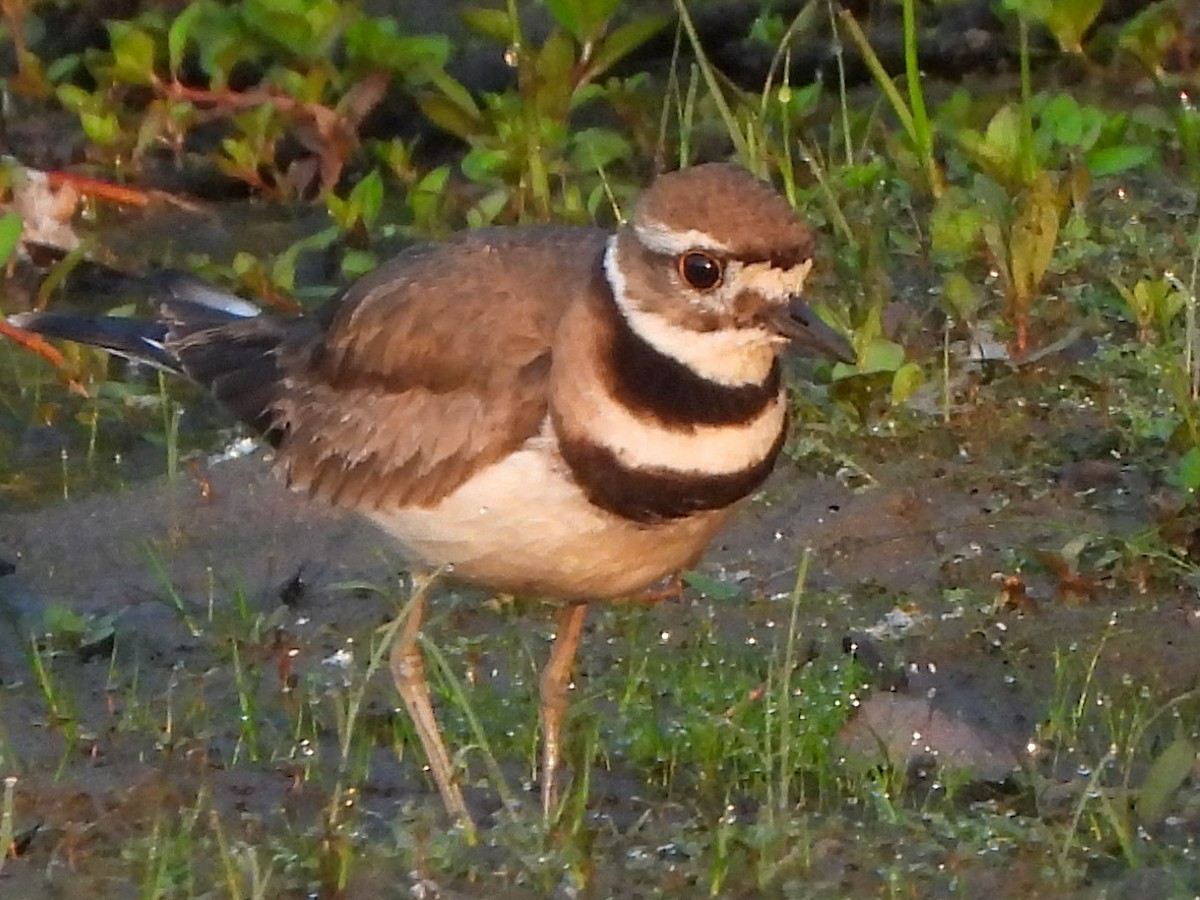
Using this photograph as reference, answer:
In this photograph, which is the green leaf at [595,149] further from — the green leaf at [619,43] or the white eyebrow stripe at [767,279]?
the white eyebrow stripe at [767,279]

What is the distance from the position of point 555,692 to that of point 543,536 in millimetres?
421

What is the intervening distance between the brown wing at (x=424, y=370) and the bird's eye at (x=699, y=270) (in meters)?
Answer: 0.23

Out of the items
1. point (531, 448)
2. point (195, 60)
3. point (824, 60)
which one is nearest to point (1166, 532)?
point (531, 448)

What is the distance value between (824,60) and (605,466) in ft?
11.9

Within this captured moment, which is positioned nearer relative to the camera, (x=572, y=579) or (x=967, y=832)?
(x=967, y=832)

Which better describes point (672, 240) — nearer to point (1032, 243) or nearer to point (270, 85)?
point (1032, 243)

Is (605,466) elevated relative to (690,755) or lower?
elevated

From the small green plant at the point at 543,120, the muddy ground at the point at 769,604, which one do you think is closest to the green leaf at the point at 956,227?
the muddy ground at the point at 769,604

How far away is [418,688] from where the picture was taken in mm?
3742

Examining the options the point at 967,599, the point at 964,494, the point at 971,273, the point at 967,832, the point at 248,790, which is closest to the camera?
the point at 967,832

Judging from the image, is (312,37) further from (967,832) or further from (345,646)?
(967,832)

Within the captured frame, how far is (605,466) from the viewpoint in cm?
334

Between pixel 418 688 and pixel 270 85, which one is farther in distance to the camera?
pixel 270 85

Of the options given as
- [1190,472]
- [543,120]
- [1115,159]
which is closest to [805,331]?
[1190,472]
